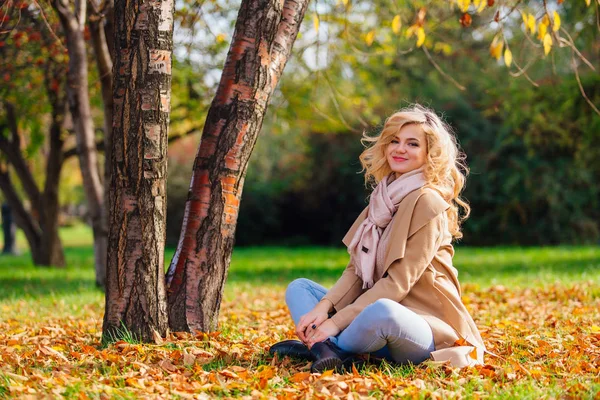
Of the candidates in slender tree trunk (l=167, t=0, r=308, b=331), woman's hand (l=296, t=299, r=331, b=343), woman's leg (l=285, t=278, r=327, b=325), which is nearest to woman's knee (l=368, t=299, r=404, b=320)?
woman's hand (l=296, t=299, r=331, b=343)

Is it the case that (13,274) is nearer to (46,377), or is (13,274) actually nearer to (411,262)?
(46,377)

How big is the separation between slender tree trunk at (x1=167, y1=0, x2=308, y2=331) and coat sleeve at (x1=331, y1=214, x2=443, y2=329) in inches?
40.4

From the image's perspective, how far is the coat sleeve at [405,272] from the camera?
356 centimetres

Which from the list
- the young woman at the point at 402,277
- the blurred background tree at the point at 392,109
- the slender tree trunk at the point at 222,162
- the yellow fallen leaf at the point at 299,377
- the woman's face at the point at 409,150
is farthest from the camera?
the blurred background tree at the point at 392,109

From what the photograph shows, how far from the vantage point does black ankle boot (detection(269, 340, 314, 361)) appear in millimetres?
3869

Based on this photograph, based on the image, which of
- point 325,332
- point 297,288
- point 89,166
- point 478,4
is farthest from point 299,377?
point 89,166

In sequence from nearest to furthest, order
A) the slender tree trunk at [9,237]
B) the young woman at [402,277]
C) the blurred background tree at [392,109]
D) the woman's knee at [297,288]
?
the young woman at [402,277]
the woman's knee at [297,288]
the blurred background tree at [392,109]
the slender tree trunk at [9,237]

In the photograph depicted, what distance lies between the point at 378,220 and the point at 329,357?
31.6 inches

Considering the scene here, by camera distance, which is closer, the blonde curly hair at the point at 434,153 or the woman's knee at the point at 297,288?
the blonde curly hair at the point at 434,153

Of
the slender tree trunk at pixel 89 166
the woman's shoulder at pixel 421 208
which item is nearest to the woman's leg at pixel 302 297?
the woman's shoulder at pixel 421 208

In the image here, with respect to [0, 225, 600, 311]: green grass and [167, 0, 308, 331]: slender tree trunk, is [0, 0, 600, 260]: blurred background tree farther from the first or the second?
[167, 0, 308, 331]: slender tree trunk

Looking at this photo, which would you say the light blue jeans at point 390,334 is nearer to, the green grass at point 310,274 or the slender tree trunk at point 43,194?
the green grass at point 310,274

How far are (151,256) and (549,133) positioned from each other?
38.3 ft

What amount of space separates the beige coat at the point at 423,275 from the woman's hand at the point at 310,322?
88 mm
